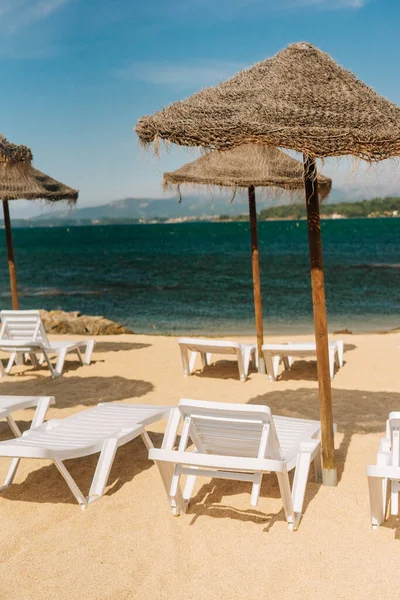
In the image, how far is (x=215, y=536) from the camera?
11.6 feet

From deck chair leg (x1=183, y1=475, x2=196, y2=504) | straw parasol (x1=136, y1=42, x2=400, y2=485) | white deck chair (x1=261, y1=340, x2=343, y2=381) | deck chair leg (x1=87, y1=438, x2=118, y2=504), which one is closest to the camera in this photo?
straw parasol (x1=136, y1=42, x2=400, y2=485)

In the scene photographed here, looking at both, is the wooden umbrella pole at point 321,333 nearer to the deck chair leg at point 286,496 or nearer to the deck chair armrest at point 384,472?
the deck chair leg at point 286,496

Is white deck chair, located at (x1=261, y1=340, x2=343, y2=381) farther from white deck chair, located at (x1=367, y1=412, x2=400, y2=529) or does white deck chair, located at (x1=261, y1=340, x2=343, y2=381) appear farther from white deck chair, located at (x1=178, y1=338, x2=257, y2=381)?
white deck chair, located at (x1=367, y1=412, x2=400, y2=529)

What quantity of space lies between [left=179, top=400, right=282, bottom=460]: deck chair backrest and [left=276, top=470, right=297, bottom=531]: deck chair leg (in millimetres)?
160

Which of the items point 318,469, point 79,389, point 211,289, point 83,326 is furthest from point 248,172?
point 211,289

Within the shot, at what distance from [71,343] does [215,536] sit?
5011 millimetres

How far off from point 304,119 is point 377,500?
2164mm

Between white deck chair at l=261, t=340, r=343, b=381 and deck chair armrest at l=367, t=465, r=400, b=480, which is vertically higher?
deck chair armrest at l=367, t=465, r=400, b=480

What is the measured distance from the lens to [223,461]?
3414 mm

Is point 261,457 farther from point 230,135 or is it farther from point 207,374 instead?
point 207,374

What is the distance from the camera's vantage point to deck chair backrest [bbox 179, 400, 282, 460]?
137 inches

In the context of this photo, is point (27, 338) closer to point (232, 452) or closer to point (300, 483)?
point (232, 452)

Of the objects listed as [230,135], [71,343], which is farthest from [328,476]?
[71,343]

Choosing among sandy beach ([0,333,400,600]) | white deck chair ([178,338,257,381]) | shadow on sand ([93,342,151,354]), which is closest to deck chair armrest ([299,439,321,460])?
sandy beach ([0,333,400,600])
